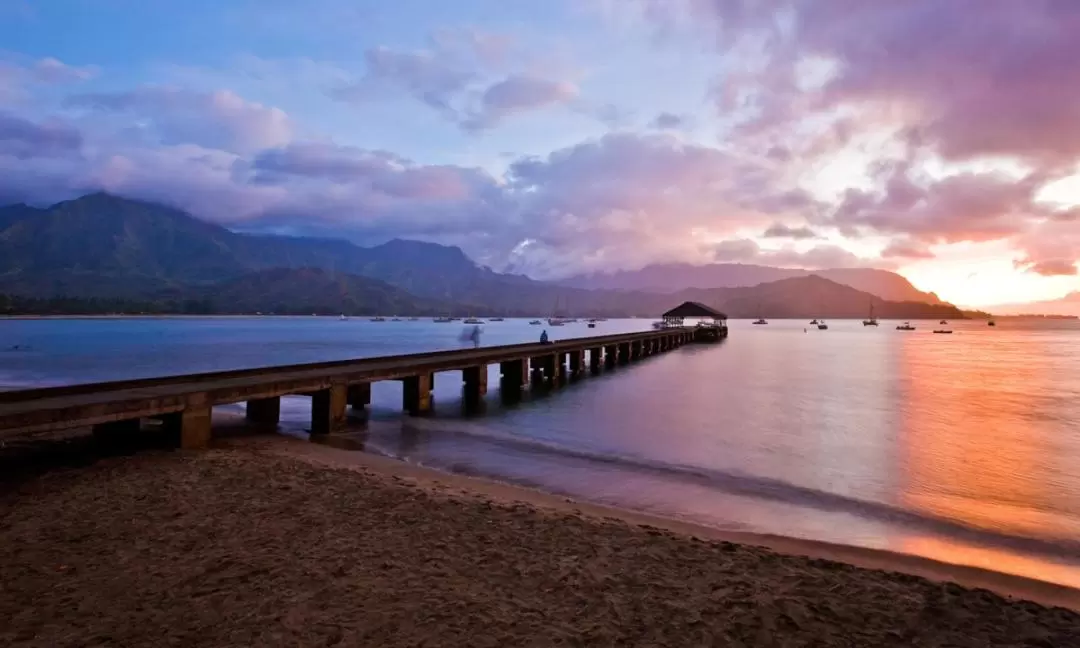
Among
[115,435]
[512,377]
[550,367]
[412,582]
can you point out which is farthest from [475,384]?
[412,582]

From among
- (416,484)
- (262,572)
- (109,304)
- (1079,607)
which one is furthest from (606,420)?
(109,304)

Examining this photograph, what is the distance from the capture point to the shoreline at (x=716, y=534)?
6.77m

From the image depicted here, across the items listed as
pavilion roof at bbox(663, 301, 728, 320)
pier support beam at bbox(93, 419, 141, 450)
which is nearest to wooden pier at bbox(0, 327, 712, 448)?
pier support beam at bbox(93, 419, 141, 450)

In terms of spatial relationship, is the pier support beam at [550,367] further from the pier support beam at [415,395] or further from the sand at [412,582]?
the sand at [412,582]

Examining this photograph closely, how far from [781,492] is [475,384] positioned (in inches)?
548

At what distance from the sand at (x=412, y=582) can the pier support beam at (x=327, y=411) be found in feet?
22.1

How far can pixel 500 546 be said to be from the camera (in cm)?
652

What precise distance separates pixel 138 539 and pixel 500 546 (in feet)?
12.2

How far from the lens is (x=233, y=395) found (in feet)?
39.8

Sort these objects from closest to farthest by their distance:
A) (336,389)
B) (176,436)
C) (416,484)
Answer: (416,484), (176,436), (336,389)

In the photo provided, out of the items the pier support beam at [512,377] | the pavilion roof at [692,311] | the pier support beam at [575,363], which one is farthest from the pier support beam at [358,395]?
the pavilion roof at [692,311]

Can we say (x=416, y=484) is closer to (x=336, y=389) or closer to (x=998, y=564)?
(x=336, y=389)

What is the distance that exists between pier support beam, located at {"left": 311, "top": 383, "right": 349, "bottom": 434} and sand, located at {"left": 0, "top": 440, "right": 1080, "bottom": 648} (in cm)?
675

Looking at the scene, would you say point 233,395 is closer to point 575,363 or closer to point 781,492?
point 781,492
